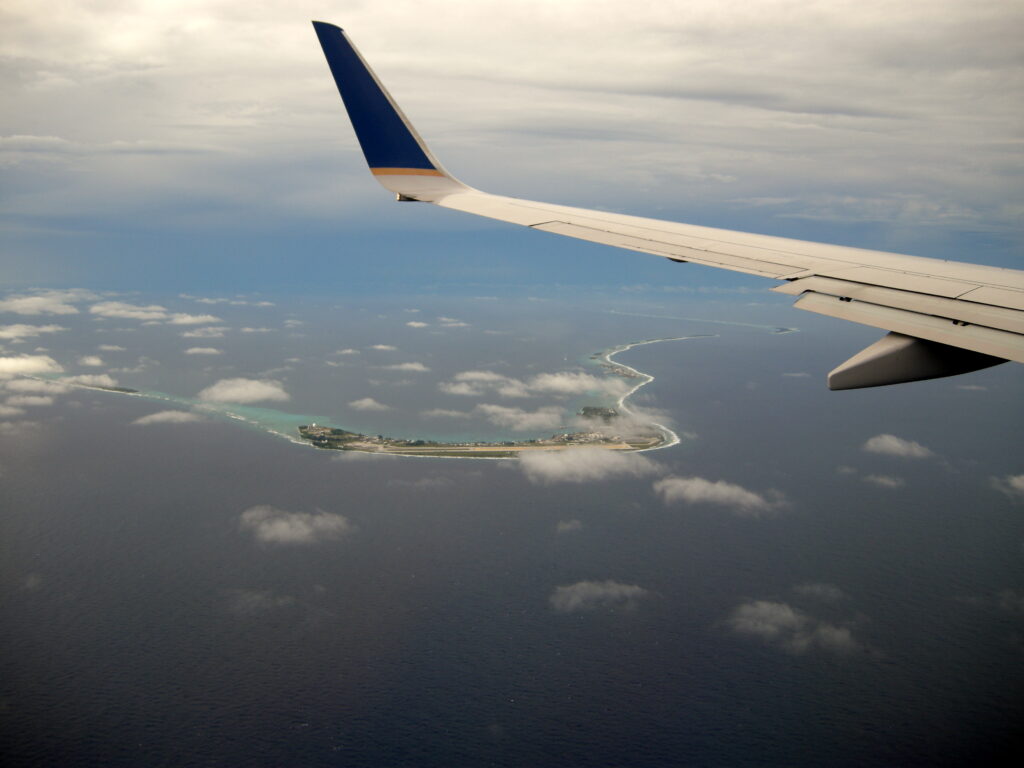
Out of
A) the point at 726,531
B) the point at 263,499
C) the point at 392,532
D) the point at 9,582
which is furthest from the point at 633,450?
Result: the point at 9,582

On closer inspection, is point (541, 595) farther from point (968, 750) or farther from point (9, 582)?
point (9, 582)

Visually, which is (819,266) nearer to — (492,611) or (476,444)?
(492,611)

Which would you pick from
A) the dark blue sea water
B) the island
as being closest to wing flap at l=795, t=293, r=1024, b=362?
the dark blue sea water

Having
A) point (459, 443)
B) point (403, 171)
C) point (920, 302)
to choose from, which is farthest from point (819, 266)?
point (459, 443)

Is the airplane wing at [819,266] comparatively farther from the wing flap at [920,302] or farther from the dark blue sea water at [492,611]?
the dark blue sea water at [492,611]

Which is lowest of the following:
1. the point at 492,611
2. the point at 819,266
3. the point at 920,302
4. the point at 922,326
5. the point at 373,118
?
the point at 492,611
